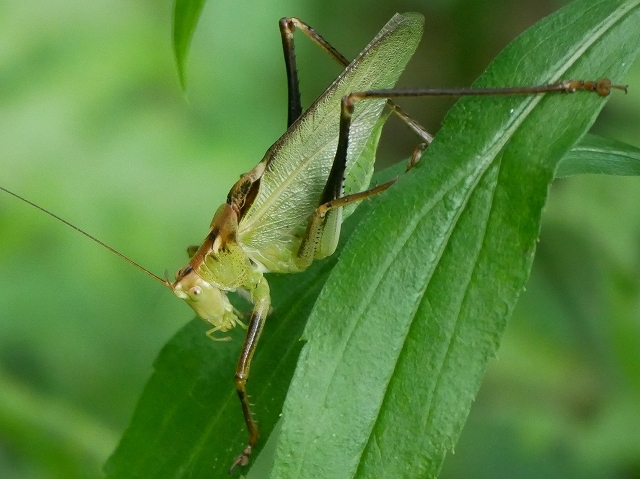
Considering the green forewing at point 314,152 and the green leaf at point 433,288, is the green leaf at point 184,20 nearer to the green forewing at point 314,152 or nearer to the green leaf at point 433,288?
the green forewing at point 314,152

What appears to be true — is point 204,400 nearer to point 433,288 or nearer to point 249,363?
point 249,363

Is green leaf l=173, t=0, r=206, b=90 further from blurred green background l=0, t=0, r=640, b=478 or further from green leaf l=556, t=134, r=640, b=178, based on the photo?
blurred green background l=0, t=0, r=640, b=478

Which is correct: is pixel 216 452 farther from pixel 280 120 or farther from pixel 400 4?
pixel 400 4

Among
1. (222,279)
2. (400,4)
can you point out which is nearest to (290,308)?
(222,279)

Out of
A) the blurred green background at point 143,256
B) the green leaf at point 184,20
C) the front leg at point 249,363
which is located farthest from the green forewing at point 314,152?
the blurred green background at point 143,256

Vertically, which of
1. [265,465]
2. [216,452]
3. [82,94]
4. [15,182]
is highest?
[82,94]

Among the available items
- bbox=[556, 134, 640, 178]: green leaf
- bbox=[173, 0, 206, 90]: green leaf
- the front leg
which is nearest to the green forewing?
the front leg

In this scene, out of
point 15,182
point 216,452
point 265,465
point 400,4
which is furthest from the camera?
point 400,4
